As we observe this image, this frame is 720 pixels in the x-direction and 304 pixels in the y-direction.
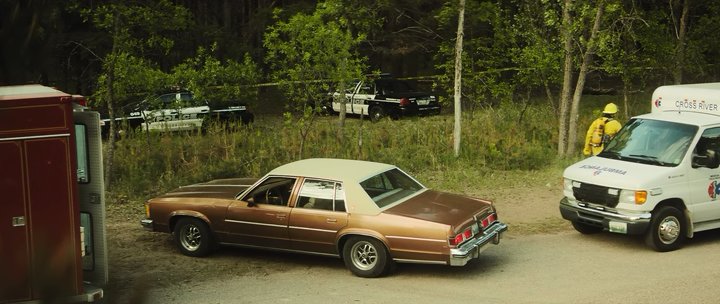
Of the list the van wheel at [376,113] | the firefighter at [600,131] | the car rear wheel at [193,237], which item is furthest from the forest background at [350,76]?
the van wheel at [376,113]

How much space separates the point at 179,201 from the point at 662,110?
24.6 ft

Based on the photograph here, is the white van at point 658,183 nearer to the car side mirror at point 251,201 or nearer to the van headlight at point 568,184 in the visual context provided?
the van headlight at point 568,184

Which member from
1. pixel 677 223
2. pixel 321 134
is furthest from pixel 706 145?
pixel 321 134

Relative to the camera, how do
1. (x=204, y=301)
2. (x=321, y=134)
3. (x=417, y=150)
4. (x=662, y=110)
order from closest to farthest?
1. (x=204, y=301)
2. (x=662, y=110)
3. (x=417, y=150)
4. (x=321, y=134)

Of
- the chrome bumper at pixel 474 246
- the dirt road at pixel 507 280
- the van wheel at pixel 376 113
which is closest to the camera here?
the dirt road at pixel 507 280

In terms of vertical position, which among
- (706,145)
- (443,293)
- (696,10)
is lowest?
(443,293)

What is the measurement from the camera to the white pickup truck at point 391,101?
88.2ft

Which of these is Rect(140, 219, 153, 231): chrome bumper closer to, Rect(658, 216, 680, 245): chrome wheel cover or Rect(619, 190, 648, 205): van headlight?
Rect(619, 190, 648, 205): van headlight

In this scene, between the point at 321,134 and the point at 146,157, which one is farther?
the point at 321,134

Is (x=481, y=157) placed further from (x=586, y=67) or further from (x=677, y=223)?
(x=677, y=223)

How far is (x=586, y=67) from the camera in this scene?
1823cm

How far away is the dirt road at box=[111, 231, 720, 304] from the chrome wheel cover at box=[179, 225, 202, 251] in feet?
1.38

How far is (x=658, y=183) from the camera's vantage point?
10773 millimetres

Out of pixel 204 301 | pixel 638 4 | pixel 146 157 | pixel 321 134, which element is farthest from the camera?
pixel 638 4
